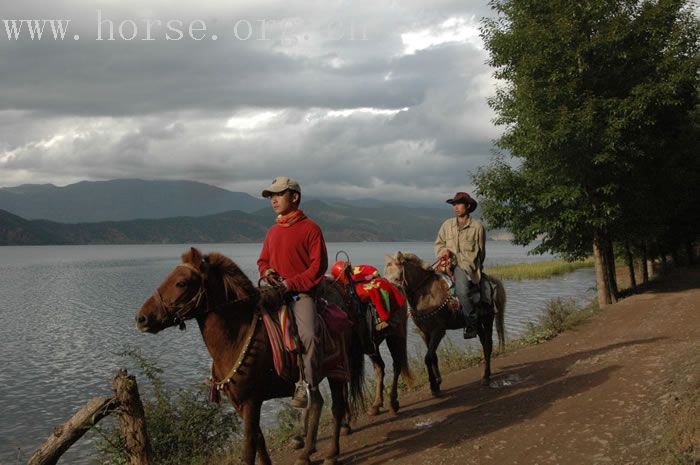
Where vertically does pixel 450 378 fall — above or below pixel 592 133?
below

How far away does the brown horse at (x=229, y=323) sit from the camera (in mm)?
5473

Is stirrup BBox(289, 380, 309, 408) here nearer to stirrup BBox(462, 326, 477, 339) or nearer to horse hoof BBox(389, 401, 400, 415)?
horse hoof BBox(389, 401, 400, 415)

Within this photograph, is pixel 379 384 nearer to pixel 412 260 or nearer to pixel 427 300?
pixel 427 300

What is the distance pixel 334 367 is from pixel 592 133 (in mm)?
13909

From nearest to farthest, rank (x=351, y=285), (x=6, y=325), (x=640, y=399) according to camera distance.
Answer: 1. (x=640, y=399)
2. (x=351, y=285)
3. (x=6, y=325)

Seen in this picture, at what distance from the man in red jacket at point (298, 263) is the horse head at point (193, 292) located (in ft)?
1.67

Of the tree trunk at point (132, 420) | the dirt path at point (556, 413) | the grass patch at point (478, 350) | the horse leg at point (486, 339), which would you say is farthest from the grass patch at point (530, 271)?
the tree trunk at point (132, 420)

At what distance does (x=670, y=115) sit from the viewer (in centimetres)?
2062

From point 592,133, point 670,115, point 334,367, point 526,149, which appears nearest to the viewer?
point 334,367

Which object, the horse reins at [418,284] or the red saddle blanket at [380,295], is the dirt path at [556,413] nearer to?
the red saddle blanket at [380,295]

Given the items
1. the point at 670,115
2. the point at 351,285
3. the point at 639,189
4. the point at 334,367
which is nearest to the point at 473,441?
the point at 334,367

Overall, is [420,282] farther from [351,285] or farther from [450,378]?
[450,378]

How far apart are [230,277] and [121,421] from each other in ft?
6.86

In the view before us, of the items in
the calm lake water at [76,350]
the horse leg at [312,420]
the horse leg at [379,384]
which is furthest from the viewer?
the calm lake water at [76,350]
